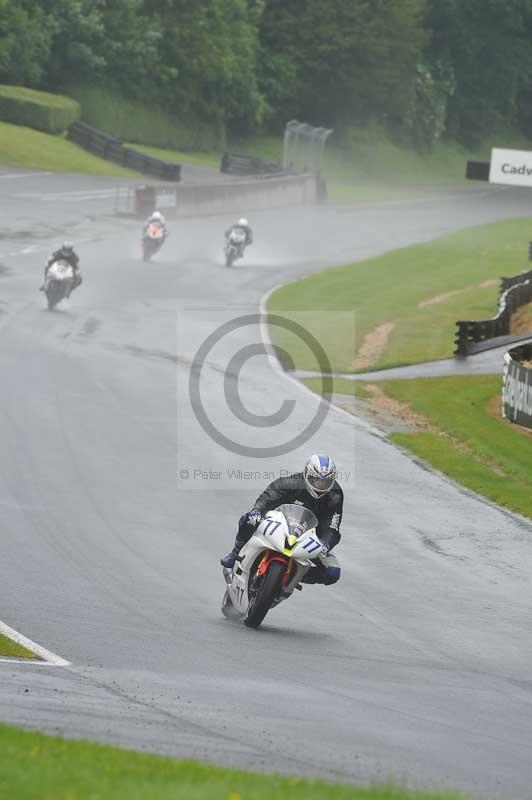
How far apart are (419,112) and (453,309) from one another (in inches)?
2701

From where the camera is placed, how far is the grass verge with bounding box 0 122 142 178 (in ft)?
229

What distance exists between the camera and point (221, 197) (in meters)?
64.1

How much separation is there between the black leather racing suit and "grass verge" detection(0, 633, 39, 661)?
2.73 meters

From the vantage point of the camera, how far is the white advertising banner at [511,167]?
35312 mm

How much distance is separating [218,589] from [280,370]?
17.8m

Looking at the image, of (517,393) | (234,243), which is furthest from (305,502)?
(234,243)

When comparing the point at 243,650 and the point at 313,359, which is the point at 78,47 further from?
the point at 243,650

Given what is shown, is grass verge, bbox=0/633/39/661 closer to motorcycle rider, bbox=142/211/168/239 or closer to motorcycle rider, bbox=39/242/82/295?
motorcycle rider, bbox=39/242/82/295

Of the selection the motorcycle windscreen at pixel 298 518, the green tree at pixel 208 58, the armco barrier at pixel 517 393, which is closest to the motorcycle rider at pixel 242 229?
the armco barrier at pixel 517 393

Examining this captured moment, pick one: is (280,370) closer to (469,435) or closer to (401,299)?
(469,435)

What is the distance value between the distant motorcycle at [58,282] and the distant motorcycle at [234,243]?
45.1 ft

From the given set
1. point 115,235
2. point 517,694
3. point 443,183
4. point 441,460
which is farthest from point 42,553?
point 443,183

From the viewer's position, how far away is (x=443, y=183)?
355ft
